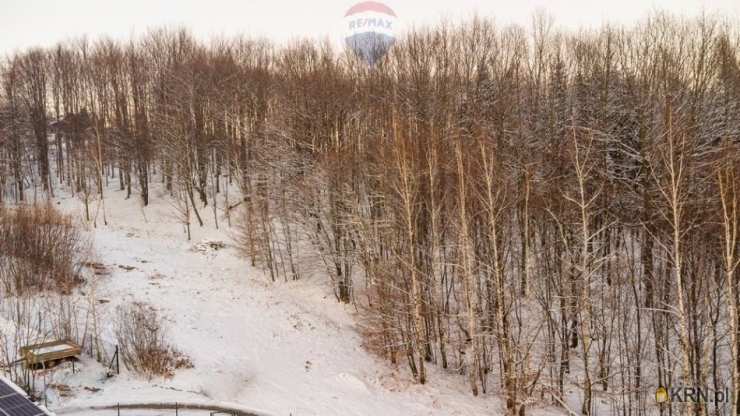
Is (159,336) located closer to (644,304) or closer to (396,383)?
(396,383)

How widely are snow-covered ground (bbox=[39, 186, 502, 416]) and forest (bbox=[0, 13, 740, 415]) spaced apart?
117 cm

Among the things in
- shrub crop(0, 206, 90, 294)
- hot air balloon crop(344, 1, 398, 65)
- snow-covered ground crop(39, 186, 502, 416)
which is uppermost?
hot air balloon crop(344, 1, 398, 65)

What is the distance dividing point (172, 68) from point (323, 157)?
23074 mm

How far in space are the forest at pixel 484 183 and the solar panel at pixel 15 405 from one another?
12.3 m

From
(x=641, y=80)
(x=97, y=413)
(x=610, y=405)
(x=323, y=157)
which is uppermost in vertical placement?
(x=641, y=80)

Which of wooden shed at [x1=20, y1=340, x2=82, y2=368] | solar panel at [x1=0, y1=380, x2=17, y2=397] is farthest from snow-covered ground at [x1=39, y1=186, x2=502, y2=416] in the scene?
solar panel at [x1=0, y1=380, x2=17, y2=397]

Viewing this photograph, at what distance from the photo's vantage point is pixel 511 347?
17.4 metres

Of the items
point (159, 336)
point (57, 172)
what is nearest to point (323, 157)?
point (159, 336)

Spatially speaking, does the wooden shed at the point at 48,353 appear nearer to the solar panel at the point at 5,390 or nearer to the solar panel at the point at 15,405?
the solar panel at the point at 5,390

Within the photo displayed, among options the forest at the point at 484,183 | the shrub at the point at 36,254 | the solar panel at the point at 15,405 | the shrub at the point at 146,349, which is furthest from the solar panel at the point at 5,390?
the forest at the point at 484,183

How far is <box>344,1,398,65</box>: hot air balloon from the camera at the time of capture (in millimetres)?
37562

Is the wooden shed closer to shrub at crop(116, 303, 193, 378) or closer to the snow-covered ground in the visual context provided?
the snow-covered ground

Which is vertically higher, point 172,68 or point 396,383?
point 172,68

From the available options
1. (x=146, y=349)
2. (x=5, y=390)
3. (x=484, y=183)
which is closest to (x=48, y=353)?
(x=5, y=390)
